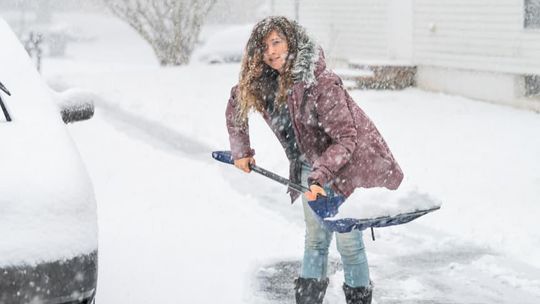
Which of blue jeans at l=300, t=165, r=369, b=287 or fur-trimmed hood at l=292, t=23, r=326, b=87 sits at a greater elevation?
fur-trimmed hood at l=292, t=23, r=326, b=87

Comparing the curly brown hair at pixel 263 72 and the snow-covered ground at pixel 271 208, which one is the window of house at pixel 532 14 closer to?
the snow-covered ground at pixel 271 208

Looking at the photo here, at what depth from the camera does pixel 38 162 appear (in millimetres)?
3311

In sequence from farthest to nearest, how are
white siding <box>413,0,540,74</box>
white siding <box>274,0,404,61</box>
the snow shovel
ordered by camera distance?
white siding <box>274,0,404,61</box> → white siding <box>413,0,540,74</box> → the snow shovel

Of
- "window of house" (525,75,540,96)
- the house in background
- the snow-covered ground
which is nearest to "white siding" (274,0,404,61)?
the house in background

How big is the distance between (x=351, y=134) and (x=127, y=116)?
32.1 ft

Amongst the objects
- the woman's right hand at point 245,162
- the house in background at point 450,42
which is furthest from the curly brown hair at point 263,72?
the house in background at point 450,42

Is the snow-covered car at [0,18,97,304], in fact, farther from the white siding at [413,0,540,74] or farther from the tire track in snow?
the white siding at [413,0,540,74]

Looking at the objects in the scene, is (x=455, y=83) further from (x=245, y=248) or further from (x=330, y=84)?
(x=330, y=84)

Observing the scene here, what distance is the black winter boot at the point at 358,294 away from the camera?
432 cm

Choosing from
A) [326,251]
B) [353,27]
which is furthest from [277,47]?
[353,27]

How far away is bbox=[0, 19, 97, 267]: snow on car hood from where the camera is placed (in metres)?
3.01

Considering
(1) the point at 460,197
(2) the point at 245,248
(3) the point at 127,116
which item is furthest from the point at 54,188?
(3) the point at 127,116

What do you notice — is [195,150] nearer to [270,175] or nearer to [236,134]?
[236,134]

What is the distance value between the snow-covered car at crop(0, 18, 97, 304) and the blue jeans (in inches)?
49.9
